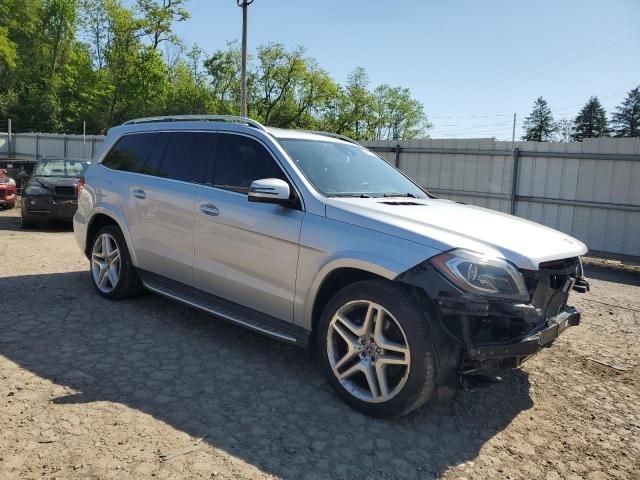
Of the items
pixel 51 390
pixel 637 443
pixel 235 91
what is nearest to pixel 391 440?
pixel 637 443

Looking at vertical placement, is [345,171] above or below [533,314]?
above

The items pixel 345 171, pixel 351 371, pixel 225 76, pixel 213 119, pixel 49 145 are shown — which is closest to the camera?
pixel 351 371

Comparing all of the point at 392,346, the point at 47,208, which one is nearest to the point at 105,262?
the point at 392,346

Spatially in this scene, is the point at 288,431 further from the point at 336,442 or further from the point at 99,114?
the point at 99,114

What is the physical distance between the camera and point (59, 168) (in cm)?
1206

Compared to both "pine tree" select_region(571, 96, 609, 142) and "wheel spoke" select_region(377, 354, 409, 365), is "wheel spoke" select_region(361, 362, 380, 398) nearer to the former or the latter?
"wheel spoke" select_region(377, 354, 409, 365)

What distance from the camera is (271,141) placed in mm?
4203

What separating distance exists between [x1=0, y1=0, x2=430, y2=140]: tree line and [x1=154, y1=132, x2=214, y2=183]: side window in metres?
34.7

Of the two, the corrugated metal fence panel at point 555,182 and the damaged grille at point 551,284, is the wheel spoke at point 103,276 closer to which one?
the damaged grille at point 551,284

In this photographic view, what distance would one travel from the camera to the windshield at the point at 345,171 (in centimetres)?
404

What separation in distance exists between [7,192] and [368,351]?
14.0 meters

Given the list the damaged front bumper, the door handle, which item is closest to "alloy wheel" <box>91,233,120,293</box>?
the door handle

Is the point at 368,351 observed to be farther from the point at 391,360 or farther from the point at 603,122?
the point at 603,122

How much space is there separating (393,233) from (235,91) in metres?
52.6
